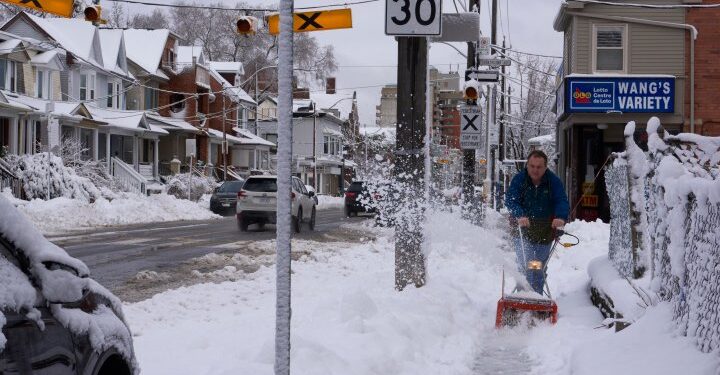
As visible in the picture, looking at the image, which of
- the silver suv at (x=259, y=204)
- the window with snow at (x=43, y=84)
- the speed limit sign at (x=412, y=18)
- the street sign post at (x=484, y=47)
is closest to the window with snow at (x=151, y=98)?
the window with snow at (x=43, y=84)

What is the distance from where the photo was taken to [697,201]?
4.89 meters

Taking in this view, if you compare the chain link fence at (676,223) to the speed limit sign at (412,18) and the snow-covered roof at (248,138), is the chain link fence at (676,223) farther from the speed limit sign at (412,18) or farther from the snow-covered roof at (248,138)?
the snow-covered roof at (248,138)

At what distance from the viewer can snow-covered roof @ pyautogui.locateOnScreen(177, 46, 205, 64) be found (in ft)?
194

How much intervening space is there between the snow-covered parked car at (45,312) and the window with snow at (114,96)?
45.8m

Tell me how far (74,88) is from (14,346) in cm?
4367

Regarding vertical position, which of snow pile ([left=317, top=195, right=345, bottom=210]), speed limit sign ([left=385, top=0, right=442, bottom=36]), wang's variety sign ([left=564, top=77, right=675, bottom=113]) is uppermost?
wang's variety sign ([left=564, top=77, right=675, bottom=113])

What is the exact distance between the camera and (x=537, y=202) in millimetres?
9250

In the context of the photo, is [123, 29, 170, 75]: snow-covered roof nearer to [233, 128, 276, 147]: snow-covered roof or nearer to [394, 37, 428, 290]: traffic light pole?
[233, 128, 276, 147]: snow-covered roof

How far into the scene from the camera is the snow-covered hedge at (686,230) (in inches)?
179

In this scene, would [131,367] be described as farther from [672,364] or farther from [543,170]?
[543,170]

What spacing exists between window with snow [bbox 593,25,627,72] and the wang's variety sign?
0.75m

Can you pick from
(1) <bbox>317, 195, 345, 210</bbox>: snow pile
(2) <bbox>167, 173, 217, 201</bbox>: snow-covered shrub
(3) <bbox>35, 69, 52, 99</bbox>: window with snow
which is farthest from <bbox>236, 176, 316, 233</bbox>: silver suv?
(1) <bbox>317, 195, 345, 210</bbox>: snow pile

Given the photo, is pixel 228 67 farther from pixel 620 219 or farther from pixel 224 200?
pixel 620 219

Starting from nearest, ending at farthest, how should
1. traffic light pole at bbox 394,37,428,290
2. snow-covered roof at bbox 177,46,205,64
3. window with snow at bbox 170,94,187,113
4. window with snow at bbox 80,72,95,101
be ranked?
traffic light pole at bbox 394,37,428,290
window with snow at bbox 80,72,95,101
window with snow at bbox 170,94,187,113
snow-covered roof at bbox 177,46,205,64
